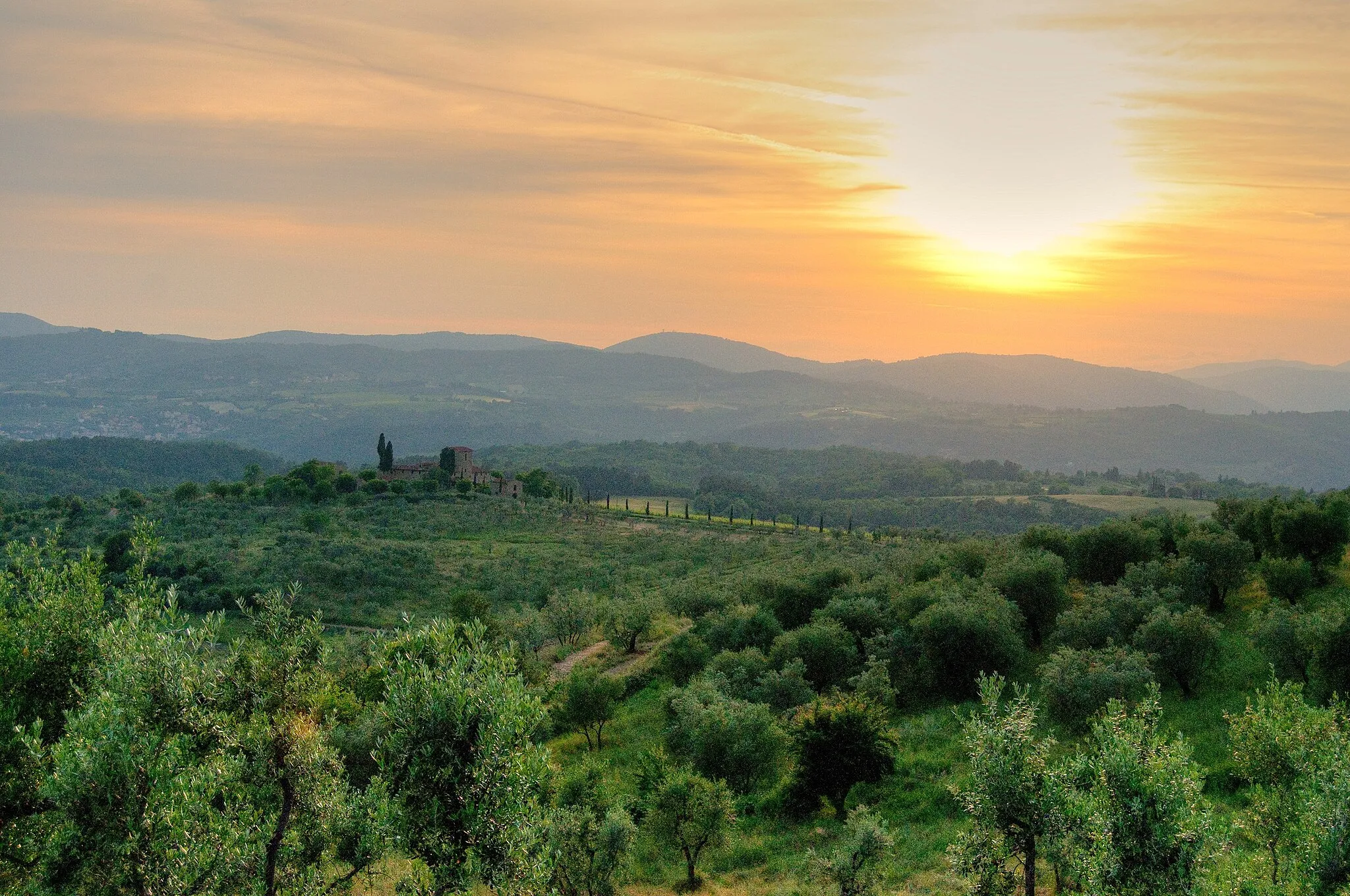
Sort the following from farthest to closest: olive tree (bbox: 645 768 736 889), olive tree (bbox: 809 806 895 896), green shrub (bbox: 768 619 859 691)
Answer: green shrub (bbox: 768 619 859 691) → olive tree (bbox: 645 768 736 889) → olive tree (bbox: 809 806 895 896)

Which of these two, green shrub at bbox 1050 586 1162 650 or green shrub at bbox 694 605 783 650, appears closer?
green shrub at bbox 1050 586 1162 650

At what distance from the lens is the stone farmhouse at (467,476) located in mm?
126312

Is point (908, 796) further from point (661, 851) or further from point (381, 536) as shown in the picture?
point (381, 536)

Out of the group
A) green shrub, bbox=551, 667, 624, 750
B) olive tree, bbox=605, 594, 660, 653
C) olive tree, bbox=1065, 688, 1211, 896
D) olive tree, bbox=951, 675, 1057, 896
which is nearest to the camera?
olive tree, bbox=1065, 688, 1211, 896

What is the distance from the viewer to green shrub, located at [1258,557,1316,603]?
1409 inches

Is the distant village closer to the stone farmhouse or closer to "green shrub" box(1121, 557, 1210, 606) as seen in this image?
the stone farmhouse

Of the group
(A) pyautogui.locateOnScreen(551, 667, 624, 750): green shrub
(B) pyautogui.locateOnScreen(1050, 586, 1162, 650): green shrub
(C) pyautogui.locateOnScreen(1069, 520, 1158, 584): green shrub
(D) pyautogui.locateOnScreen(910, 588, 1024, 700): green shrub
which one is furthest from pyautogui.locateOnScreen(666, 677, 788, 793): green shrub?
(C) pyautogui.locateOnScreen(1069, 520, 1158, 584): green shrub

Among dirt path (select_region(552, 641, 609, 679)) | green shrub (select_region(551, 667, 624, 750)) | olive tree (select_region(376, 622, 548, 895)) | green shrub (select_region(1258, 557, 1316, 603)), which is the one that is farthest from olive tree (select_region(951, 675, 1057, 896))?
dirt path (select_region(552, 641, 609, 679))

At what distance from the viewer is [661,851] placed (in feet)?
97.0

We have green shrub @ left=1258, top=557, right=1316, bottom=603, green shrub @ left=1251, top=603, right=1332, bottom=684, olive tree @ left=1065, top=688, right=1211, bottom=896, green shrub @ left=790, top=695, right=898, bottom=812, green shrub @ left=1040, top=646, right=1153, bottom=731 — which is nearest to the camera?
olive tree @ left=1065, top=688, right=1211, bottom=896

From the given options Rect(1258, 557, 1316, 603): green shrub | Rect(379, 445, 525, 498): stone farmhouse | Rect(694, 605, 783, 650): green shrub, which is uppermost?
Rect(1258, 557, 1316, 603): green shrub

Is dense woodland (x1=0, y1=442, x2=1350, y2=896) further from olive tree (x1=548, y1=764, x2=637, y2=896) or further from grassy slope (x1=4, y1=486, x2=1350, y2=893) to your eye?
grassy slope (x1=4, y1=486, x2=1350, y2=893)

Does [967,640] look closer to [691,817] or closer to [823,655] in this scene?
[823,655]

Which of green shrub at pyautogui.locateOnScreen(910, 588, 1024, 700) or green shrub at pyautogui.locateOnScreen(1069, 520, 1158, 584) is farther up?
green shrub at pyautogui.locateOnScreen(1069, 520, 1158, 584)
